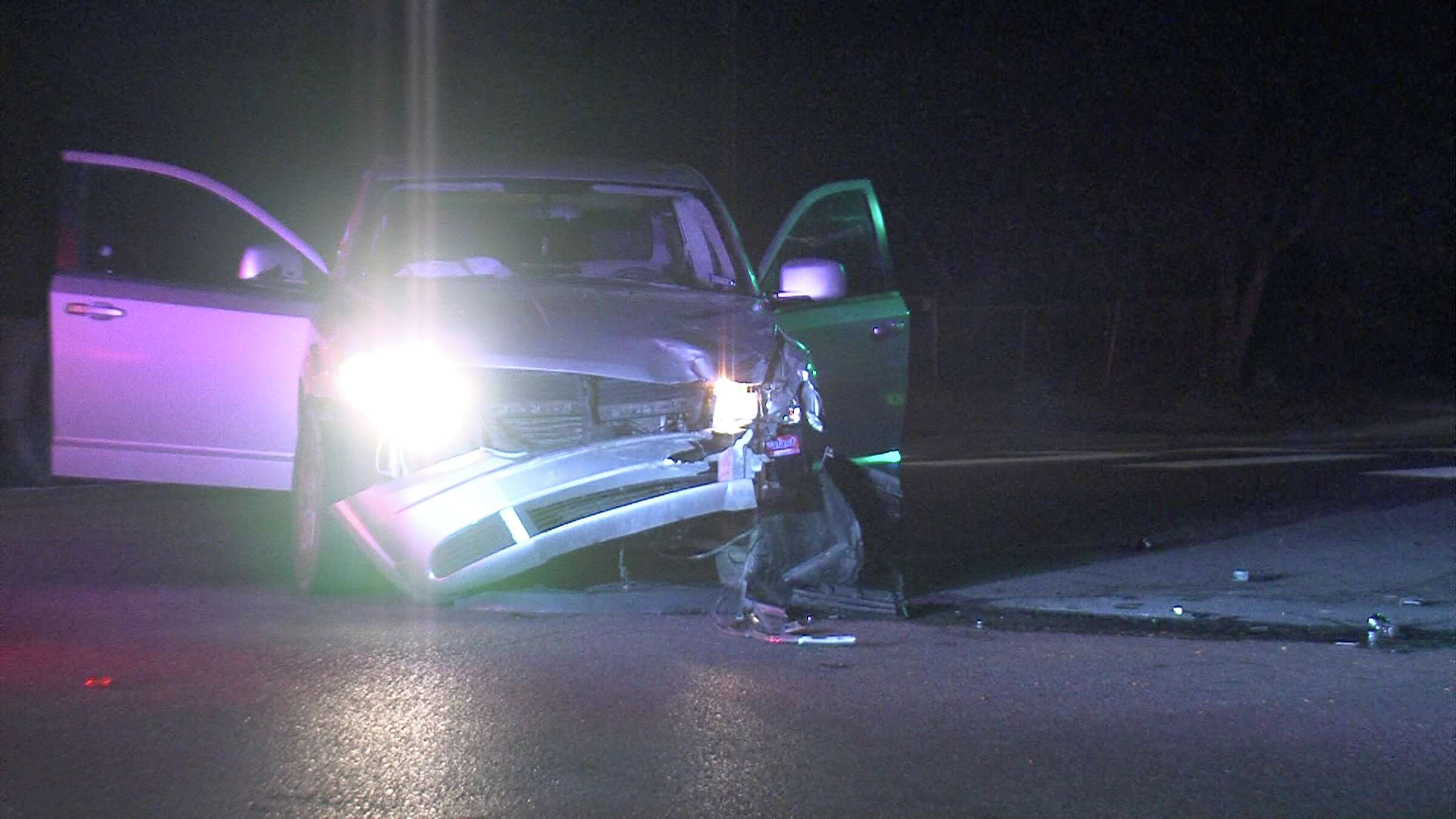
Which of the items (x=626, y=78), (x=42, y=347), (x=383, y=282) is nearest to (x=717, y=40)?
(x=626, y=78)

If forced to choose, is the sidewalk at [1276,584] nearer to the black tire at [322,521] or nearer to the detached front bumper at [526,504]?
the detached front bumper at [526,504]

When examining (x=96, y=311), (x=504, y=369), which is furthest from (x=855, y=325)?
(x=96, y=311)

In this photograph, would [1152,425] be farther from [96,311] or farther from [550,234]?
[96,311]

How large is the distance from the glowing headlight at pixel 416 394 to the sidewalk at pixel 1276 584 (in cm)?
252

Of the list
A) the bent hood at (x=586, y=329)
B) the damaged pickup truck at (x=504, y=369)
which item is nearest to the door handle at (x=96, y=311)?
the damaged pickup truck at (x=504, y=369)

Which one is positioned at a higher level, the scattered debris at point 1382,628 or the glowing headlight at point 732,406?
the glowing headlight at point 732,406

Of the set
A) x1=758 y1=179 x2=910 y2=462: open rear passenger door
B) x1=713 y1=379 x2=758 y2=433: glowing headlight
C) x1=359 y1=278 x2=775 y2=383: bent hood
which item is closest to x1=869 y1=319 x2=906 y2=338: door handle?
x1=758 y1=179 x2=910 y2=462: open rear passenger door

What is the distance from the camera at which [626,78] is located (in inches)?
1063

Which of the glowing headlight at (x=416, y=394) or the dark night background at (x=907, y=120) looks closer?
the glowing headlight at (x=416, y=394)

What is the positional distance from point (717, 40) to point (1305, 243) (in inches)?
452

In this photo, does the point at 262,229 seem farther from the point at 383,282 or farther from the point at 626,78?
the point at 626,78

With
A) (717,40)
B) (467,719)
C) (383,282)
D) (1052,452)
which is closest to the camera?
(467,719)

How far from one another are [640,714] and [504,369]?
1.79 m

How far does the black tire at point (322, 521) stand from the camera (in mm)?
7070
